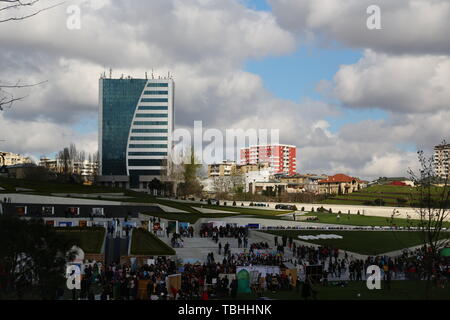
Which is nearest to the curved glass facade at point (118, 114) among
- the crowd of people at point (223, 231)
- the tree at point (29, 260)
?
the crowd of people at point (223, 231)

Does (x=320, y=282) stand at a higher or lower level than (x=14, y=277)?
lower

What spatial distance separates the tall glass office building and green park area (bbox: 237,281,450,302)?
4371 inches

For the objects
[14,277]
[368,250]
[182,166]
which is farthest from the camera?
[182,166]

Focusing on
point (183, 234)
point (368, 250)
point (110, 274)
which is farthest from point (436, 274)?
point (183, 234)

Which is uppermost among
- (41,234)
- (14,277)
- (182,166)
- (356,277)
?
(182,166)

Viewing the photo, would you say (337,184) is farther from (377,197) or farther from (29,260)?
(29,260)

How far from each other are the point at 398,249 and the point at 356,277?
11.7 m

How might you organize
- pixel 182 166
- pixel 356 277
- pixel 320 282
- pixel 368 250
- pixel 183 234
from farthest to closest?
pixel 182 166
pixel 183 234
pixel 368 250
pixel 356 277
pixel 320 282

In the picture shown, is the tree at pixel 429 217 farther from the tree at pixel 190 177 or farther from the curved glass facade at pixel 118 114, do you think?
the curved glass facade at pixel 118 114

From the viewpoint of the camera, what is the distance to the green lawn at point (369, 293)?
1978 centimetres

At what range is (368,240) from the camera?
40.8 meters

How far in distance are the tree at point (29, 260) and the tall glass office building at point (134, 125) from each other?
117757 millimetres

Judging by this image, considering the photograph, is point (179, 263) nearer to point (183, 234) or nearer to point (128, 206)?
point (183, 234)

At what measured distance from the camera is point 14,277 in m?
13.9
